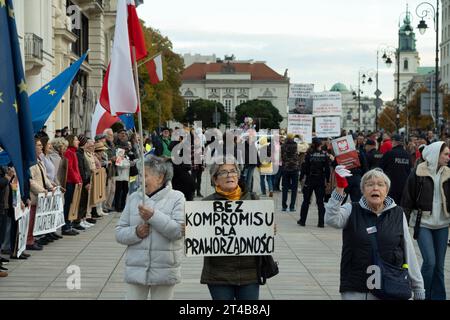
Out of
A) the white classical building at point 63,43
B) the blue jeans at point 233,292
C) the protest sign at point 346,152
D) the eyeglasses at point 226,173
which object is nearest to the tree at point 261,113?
the white classical building at point 63,43

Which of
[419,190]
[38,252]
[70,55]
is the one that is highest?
[70,55]

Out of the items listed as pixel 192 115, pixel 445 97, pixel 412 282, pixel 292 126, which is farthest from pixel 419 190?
pixel 192 115

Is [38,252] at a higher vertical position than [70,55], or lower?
lower

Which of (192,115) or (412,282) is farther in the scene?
(192,115)

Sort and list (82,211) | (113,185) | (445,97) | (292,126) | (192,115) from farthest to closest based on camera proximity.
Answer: (192,115)
(445,97)
(292,126)
(113,185)
(82,211)

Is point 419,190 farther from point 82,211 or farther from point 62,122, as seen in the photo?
point 62,122

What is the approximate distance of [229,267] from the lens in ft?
21.2

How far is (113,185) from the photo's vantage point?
835 inches

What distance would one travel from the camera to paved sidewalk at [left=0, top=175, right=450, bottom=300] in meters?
10.0

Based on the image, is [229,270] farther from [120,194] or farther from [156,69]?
[156,69]

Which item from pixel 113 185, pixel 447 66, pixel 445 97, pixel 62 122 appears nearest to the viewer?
pixel 113 185

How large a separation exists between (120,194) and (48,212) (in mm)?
6946

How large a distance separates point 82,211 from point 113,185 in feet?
13.8

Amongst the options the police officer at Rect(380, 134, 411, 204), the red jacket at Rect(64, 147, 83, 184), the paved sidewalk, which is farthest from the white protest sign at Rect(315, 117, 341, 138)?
the red jacket at Rect(64, 147, 83, 184)
